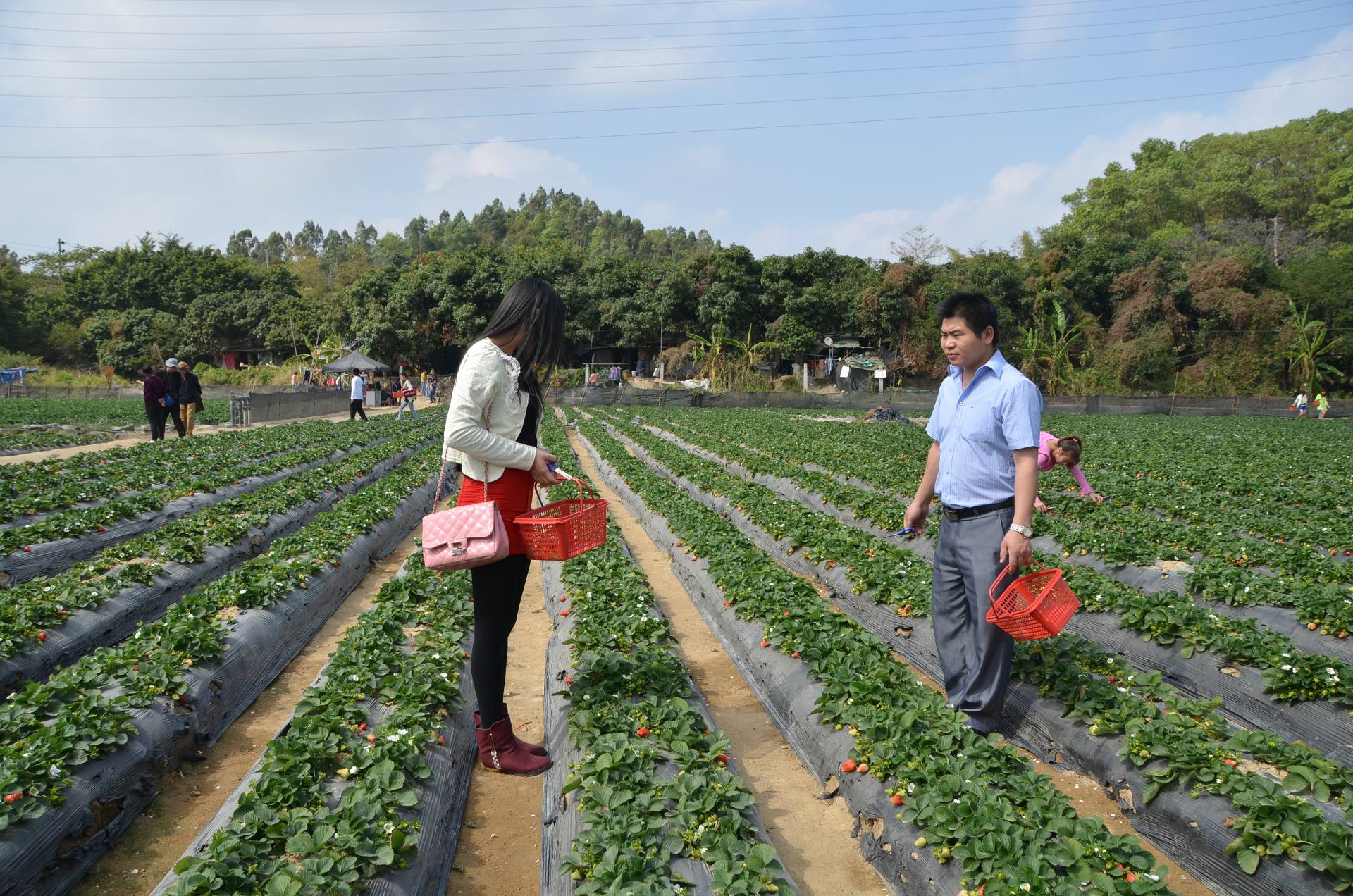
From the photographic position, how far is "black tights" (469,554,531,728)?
144 inches

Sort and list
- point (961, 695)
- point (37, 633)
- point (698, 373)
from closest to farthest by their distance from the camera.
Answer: point (961, 695), point (37, 633), point (698, 373)

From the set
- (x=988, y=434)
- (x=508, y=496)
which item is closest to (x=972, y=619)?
(x=988, y=434)

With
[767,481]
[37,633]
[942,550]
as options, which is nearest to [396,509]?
[37,633]

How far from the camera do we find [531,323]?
3604mm

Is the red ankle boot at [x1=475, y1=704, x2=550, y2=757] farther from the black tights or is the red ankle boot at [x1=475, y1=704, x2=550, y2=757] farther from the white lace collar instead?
the white lace collar

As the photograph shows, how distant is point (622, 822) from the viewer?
298 centimetres

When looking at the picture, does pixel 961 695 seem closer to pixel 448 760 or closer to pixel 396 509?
pixel 448 760

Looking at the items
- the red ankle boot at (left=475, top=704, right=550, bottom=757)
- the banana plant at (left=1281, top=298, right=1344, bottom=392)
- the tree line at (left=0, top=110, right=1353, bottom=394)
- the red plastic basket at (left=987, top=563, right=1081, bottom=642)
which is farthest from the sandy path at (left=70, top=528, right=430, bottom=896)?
the banana plant at (left=1281, top=298, right=1344, bottom=392)

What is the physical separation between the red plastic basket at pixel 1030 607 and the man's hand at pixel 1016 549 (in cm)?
7

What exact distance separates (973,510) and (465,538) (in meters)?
2.46

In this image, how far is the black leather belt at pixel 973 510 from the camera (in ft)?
13.1

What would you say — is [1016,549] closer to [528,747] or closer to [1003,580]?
[1003,580]

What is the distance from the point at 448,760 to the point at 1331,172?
74.0m

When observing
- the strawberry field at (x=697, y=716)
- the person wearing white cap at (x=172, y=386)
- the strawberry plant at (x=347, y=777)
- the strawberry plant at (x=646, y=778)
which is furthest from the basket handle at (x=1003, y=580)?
the person wearing white cap at (x=172, y=386)
